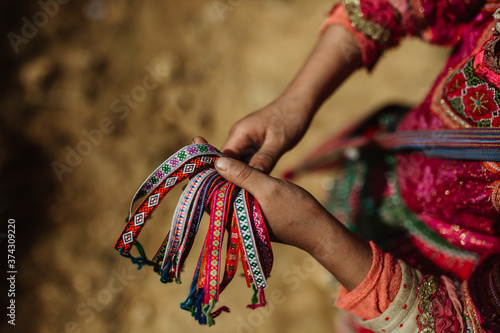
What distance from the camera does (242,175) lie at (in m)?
0.87

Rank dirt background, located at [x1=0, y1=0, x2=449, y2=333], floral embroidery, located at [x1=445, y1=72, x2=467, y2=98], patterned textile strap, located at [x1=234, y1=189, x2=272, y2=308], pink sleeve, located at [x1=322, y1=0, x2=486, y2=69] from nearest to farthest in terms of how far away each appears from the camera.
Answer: patterned textile strap, located at [x1=234, y1=189, x2=272, y2=308]
floral embroidery, located at [x1=445, y1=72, x2=467, y2=98]
pink sleeve, located at [x1=322, y1=0, x2=486, y2=69]
dirt background, located at [x1=0, y1=0, x2=449, y2=333]

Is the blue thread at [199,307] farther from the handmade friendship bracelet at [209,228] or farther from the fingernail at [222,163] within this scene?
the fingernail at [222,163]

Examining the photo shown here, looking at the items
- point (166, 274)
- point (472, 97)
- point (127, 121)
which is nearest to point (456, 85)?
point (472, 97)

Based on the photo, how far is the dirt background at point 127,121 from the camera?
6.58ft

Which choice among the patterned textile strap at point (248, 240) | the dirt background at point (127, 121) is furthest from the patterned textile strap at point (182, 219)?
the dirt background at point (127, 121)

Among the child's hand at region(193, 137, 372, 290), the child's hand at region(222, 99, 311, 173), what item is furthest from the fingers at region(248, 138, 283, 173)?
the child's hand at region(193, 137, 372, 290)

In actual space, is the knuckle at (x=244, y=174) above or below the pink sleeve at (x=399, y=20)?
below

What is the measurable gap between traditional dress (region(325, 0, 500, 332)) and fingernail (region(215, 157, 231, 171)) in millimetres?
441

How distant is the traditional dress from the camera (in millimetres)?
877

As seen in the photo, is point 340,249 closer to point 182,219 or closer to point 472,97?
point 182,219

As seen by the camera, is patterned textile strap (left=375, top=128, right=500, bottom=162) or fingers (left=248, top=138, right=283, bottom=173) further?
fingers (left=248, top=138, right=283, bottom=173)

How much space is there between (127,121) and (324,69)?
1.61m

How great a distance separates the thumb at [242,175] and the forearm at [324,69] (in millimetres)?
373

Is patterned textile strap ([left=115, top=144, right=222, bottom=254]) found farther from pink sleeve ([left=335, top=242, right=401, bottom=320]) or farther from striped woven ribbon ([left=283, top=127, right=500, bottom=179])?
striped woven ribbon ([left=283, top=127, right=500, bottom=179])
